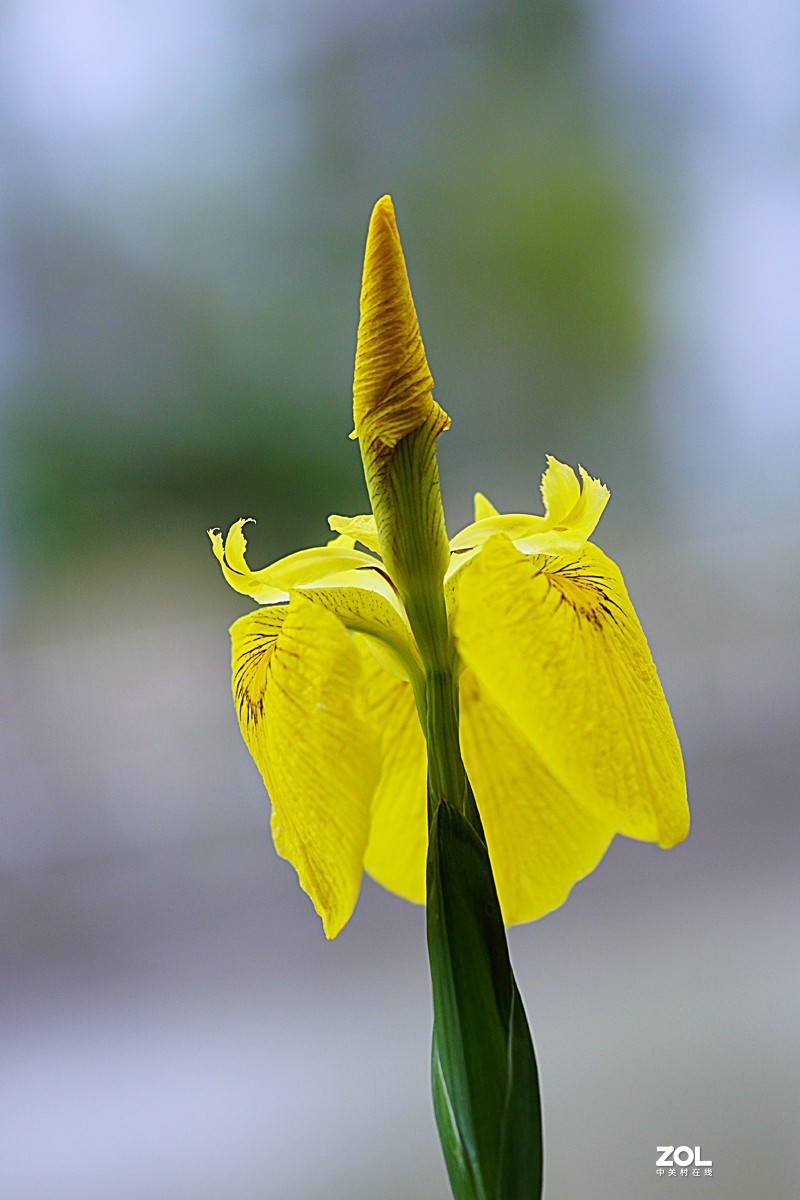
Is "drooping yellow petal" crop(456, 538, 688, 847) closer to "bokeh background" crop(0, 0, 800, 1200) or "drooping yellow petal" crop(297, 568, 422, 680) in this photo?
"drooping yellow petal" crop(297, 568, 422, 680)

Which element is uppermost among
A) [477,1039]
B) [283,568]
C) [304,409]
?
[304,409]

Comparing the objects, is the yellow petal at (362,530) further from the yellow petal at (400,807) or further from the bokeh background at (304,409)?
the bokeh background at (304,409)

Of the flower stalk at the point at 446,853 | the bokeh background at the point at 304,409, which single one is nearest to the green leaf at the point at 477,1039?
the flower stalk at the point at 446,853

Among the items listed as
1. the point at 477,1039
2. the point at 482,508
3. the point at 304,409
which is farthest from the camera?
the point at 304,409

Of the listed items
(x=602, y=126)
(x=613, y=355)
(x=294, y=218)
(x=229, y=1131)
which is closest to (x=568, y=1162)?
(x=229, y=1131)

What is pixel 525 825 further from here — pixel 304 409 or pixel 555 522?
pixel 304 409

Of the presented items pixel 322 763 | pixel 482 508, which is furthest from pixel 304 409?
pixel 322 763

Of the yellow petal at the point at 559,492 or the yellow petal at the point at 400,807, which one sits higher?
the yellow petal at the point at 559,492
